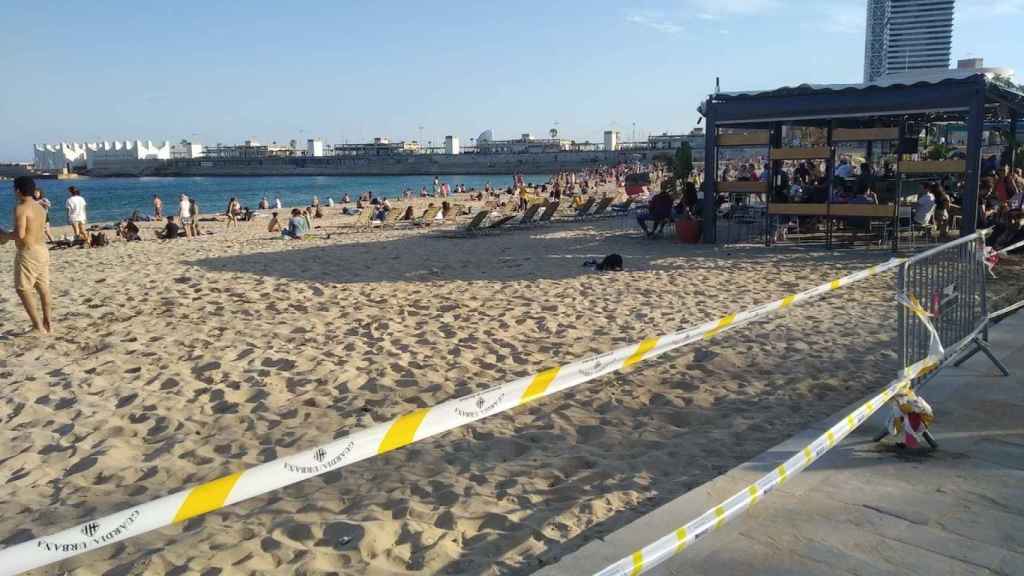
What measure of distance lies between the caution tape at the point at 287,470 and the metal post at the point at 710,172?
11.2m

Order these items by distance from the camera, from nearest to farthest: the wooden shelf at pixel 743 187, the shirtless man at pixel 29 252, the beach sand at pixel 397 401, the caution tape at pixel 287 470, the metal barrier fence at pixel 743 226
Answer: the caution tape at pixel 287 470 → the beach sand at pixel 397 401 → the shirtless man at pixel 29 252 → the wooden shelf at pixel 743 187 → the metal barrier fence at pixel 743 226

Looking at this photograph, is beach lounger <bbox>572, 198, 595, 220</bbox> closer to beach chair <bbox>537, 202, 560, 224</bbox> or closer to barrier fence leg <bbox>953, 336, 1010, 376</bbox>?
beach chair <bbox>537, 202, 560, 224</bbox>

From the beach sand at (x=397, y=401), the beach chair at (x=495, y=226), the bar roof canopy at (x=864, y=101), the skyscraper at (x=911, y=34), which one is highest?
the skyscraper at (x=911, y=34)

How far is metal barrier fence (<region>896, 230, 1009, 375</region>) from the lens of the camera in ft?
13.9

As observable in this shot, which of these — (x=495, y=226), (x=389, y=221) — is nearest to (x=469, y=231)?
(x=495, y=226)

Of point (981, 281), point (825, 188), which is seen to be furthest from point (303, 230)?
point (981, 281)

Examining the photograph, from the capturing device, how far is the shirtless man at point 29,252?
6.87 metres

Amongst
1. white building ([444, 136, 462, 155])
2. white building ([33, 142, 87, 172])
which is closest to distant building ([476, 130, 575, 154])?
white building ([444, 136, 462, 155])

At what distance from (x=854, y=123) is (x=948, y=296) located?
11.3 meters

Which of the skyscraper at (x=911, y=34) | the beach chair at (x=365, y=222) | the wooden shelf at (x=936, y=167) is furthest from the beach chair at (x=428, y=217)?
the skyscraper at (x=911, y=34)

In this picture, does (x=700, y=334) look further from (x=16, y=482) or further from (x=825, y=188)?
(x=825, y=188)

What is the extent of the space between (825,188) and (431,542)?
13311 mm

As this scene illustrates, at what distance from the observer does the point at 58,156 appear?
17350cm

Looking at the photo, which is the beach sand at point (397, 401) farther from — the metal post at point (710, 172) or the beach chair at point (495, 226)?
the beach chair at point (495, 226)
